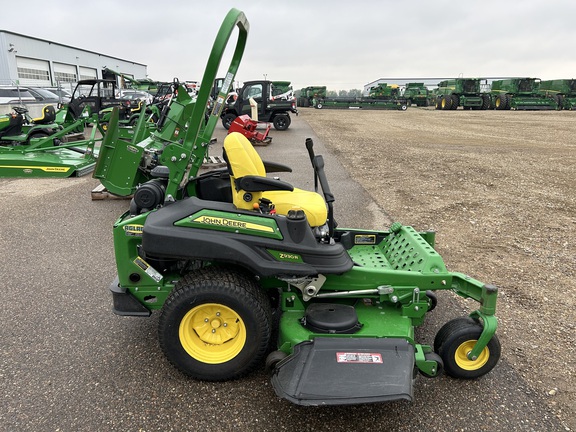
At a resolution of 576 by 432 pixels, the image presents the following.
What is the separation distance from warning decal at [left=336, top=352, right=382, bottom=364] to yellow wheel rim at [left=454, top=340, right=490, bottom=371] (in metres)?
0.61

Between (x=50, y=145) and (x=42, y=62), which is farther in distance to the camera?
(x=42, y=62)

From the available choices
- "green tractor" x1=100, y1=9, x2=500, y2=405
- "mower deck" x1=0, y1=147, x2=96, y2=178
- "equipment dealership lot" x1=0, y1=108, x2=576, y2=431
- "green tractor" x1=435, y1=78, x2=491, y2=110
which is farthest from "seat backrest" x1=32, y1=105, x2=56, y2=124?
"green tractor" x1=435, y1=78, x2=491, y2=110

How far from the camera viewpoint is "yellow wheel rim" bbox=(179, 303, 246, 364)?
2.71 metres

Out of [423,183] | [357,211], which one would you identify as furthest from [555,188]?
[357,211]

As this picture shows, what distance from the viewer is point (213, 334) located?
2.77m

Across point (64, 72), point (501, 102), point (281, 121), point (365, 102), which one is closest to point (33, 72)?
point (64, 72)

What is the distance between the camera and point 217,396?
8.68ft

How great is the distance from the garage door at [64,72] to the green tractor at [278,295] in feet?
153

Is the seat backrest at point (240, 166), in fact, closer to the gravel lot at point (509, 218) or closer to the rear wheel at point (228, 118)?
the gravel lot at point (509, 218)

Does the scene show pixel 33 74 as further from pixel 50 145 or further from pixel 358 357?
pixel 358 357

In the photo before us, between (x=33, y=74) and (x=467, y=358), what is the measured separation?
4631cm

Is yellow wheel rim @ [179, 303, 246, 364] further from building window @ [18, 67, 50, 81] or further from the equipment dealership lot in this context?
building window @ [18, 67, 50, 81]

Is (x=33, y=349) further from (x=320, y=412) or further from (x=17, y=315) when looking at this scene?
(x=320, y=412)

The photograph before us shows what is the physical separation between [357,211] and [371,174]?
10.2 ft
